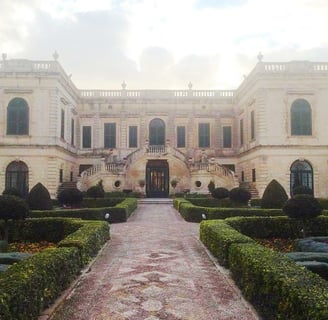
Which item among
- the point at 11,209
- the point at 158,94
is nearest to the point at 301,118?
the point at 158,94

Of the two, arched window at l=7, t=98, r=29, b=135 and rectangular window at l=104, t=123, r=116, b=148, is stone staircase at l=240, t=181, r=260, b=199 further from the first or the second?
arched window at l=7, t=98, r=29, b=135

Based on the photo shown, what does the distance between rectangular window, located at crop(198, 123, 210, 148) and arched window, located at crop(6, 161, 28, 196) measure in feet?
58.2

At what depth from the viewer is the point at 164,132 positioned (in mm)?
43312

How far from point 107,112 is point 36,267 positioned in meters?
37.0

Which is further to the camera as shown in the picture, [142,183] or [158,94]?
[158,94]

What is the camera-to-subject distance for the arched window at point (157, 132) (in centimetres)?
4312

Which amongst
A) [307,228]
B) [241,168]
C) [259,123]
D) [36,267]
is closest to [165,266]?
[36,267]

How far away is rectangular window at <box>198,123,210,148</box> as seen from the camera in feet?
142

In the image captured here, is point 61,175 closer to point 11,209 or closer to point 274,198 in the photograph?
point 274,198

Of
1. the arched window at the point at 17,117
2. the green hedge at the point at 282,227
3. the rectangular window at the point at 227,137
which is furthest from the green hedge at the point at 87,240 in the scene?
the rectangular window at the point at 227,137

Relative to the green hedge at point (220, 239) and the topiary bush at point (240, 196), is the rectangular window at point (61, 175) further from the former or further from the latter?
the green hedge at point (220, 239)

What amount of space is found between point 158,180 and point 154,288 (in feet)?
103

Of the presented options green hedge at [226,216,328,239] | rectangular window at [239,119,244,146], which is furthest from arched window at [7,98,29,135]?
green hedge at [226,216,328,239]

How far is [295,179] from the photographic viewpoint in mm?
33781
